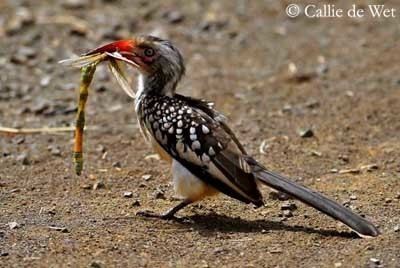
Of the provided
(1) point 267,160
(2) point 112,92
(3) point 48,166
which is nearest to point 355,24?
(2) point 112,92

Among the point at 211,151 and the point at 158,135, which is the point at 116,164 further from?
the point at 211,151

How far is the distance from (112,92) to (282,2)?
9.40 feet

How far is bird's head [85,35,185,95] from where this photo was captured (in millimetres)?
5793

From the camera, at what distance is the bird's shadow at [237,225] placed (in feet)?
17.1

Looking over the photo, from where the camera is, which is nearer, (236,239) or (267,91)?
(236,239)

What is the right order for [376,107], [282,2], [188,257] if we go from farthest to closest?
[282,2] < [376,107] < [188,257]

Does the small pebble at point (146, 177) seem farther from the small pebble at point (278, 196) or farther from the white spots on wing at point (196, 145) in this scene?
the white spots on wing at point (196, 145)

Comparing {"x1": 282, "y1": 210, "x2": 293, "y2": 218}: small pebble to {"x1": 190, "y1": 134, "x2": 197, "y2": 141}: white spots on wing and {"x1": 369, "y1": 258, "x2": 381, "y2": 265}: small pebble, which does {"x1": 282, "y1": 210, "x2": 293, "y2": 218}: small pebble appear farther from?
{"x1": 369, "y1": 258, "x2": 381, "y2": 265}: small pebble

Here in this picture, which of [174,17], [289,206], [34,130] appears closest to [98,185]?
[289,206]

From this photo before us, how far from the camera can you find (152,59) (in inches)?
229

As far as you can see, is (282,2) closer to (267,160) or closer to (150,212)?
(267,160)

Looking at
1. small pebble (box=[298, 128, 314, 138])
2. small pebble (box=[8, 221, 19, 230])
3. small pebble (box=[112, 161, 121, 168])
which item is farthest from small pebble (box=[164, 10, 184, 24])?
small pebble (box=[8, 221, 19, 230])

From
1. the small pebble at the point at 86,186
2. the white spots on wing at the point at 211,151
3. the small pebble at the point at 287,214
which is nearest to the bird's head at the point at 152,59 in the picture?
the white spots on wing at the point at 211,151

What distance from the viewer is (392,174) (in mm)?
6172
